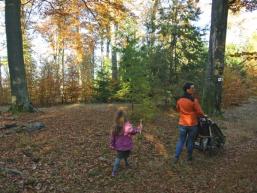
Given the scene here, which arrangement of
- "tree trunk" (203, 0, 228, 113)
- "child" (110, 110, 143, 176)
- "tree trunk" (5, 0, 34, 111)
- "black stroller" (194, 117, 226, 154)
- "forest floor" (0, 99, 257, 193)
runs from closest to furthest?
"forest floor" (0, 99, 257, 193)
"child" (110, 110, 143, 176)
"black stroller" (194, 117, 226, 154)
"tree trunk" (5, 0, 34, 111)
"tree trunk" (203, 0, 228, 113)

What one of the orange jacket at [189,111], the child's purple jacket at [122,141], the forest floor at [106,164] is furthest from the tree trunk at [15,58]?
the orange jacket at [189,111]

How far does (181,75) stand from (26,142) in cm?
951

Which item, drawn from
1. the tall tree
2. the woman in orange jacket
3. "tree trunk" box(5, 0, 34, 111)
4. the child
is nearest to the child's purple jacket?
the child

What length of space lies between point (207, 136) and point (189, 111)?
41.1 inches

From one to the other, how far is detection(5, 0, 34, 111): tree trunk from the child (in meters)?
7.05

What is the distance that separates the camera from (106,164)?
26.8ft

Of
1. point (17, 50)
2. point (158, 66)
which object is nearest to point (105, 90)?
point (158, 66)

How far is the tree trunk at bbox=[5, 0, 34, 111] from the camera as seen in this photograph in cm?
1372

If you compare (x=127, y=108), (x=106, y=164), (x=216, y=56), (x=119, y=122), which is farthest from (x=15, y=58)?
(x=216, y=56)

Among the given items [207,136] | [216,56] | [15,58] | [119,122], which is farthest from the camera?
[216,56]

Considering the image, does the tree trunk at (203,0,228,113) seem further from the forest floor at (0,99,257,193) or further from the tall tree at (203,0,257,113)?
the forest floor at (0,99,257,193)

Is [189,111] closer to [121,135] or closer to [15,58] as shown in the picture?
[121,135]

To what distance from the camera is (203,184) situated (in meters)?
7.30

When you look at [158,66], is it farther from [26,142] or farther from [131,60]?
[26,142]
